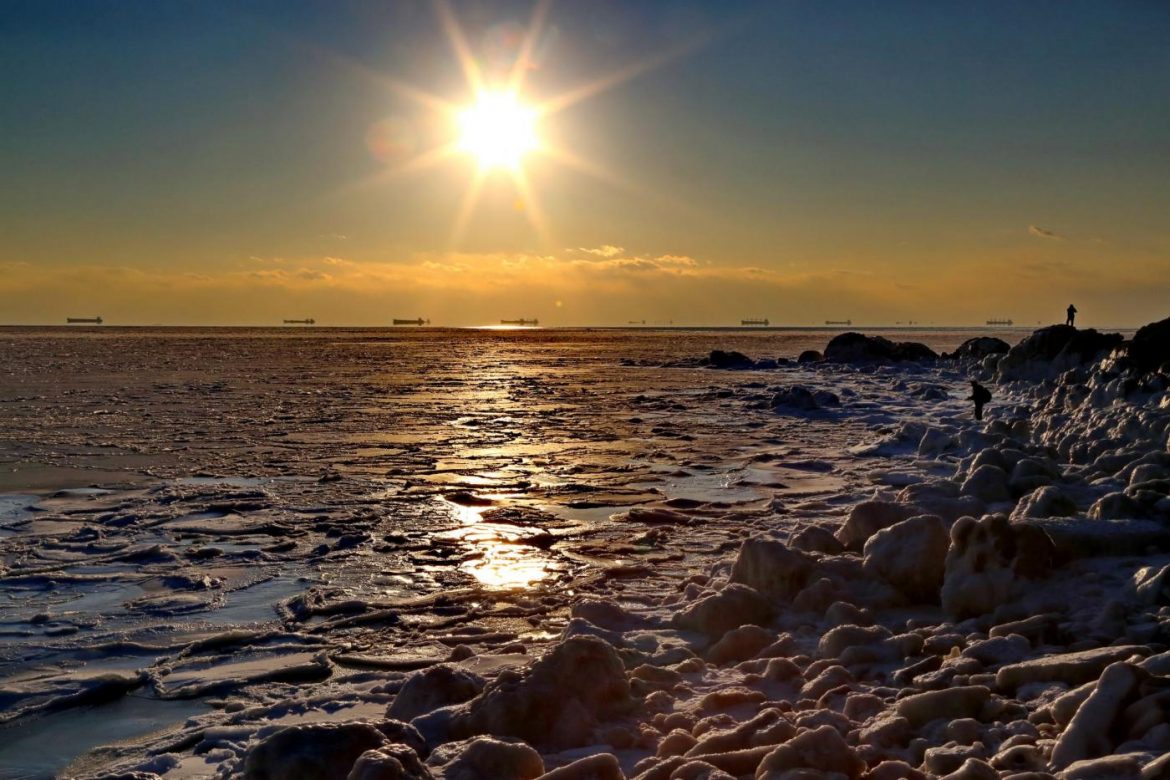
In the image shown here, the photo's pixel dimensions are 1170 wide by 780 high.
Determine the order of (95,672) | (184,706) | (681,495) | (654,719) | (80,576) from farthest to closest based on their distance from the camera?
(681,495)
(80,576)
(95,672)
(184,706)
(654,719)

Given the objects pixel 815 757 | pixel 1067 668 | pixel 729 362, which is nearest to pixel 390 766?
pixel 815 757

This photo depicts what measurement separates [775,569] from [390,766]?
2.62 m

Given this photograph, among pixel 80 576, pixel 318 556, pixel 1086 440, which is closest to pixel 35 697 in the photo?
pixel 80 576

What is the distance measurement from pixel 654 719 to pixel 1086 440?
8086mm

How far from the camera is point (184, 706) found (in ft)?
12.5

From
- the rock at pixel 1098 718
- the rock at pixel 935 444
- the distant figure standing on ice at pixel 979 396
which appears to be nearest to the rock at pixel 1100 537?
the rock at pixel 1098 718

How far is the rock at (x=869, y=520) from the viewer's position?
5395 millimetres

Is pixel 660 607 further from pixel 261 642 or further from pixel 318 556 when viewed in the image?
pixel 318 556

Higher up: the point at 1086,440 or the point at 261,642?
the point at 1086,440

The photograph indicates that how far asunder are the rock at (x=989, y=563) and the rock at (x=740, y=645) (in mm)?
980

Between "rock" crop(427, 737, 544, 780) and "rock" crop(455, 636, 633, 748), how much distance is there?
0.32m

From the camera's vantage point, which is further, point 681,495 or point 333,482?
point 333,482

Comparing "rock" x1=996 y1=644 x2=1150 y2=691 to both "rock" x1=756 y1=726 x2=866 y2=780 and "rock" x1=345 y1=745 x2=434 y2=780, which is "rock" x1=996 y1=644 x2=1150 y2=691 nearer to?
"rock" x1=756 y1=726 x2=866 y2=780

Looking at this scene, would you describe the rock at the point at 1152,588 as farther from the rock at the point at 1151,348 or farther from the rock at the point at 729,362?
the rock at the point at 729,362
